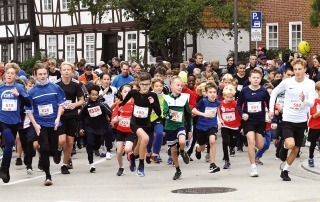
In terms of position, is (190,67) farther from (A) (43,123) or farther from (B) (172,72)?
(A) (43,123)

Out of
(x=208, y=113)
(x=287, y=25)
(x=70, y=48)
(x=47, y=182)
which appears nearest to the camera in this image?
(x=47, y=182)

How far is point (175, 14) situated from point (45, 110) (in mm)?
21048

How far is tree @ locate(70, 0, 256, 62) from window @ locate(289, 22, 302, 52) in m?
5.31

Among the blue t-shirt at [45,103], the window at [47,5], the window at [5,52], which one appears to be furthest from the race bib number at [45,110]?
the window at [5,52]

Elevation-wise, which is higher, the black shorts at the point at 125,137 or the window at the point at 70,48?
the window at the point at 70,48

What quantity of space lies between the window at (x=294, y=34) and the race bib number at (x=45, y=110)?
98.1 ft

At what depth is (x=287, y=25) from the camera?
45594 mm

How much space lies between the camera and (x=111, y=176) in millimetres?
17219

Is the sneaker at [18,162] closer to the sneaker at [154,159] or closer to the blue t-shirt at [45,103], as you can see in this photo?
the sneaker at [154,159]

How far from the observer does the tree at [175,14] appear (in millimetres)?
36656

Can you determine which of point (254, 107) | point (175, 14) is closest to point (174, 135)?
point (254, 107)

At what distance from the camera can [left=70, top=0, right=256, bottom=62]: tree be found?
36.7 meters

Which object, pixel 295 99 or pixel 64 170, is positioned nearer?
pixel 295 99

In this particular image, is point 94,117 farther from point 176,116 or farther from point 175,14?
point 175,14
